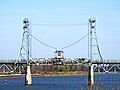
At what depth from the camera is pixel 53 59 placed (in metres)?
128

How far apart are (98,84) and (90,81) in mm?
70012

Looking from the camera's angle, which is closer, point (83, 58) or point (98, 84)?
point (98, 84)

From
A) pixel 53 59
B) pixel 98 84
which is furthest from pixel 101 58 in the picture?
pixel 98 84

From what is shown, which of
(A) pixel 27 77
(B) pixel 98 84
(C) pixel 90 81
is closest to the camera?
(B) pixel 98 84

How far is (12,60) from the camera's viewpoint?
428ft

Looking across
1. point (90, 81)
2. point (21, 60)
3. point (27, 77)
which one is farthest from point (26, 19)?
point (90, 81)

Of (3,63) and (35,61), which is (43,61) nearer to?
(35,61)

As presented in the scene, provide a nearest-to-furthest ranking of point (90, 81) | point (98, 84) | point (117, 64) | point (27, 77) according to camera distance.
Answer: point (98, 84)
point (90, 81)
point (27, 77)
point (117, 64)

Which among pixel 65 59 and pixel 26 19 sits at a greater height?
pixel 26 19

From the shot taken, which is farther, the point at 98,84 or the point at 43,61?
the point at 43,61

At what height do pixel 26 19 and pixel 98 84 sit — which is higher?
pixel 26 19

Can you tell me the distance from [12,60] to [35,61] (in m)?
7.73

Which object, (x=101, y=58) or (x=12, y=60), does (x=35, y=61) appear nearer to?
(x=12, y=60)

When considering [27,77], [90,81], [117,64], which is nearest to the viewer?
[90,81]
